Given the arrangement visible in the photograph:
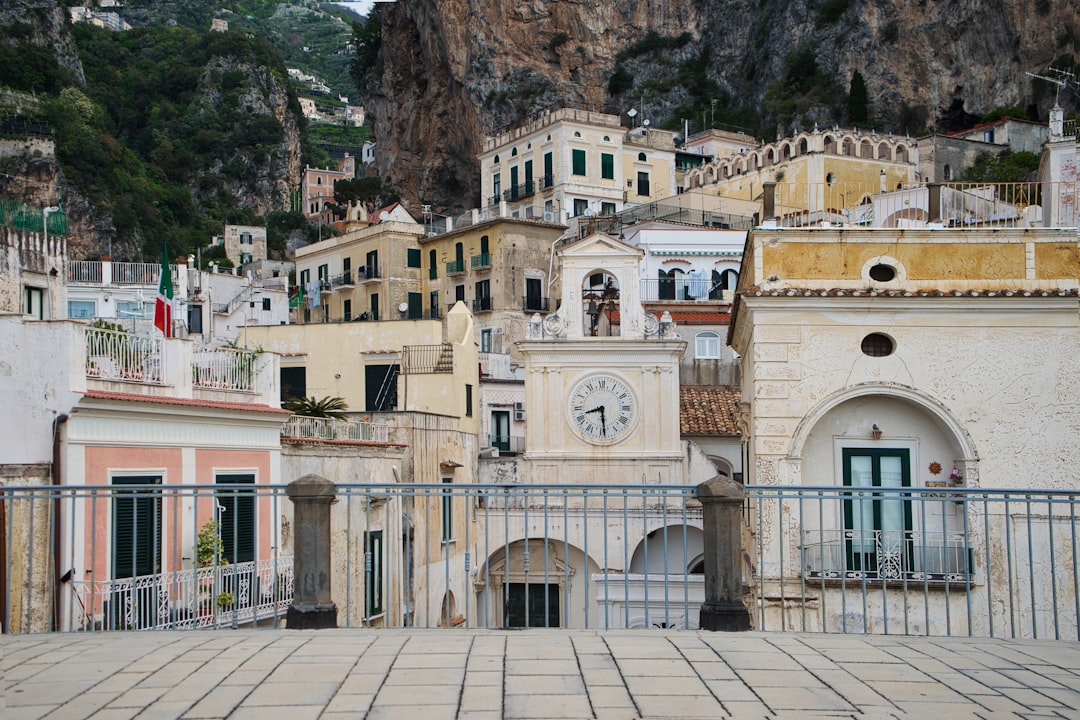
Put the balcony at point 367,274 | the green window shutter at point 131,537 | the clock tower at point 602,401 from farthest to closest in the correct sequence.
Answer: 1. the balcony at point 367,274
2. the clock tower at point 602,401
3. the green window shutter at point 131,537

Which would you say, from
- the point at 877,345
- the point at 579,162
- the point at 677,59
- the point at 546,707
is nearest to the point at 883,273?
the point at 877,345

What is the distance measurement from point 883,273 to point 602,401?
13.4 metres

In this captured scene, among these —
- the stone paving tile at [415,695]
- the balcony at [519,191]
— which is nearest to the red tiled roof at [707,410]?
the stone paving tile at [415,695]

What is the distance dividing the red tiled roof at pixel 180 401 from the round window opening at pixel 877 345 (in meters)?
9.80

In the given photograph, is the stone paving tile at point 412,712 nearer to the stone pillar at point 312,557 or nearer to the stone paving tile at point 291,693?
the stone paving tile at point 291,693

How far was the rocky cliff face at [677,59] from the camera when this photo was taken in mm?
73000

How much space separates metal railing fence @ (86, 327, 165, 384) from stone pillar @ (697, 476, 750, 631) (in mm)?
9491

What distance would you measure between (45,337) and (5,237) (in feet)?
33.5

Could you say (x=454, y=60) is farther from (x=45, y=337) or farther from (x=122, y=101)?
(x=45, y=337)

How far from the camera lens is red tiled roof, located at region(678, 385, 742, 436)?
34.5 meters

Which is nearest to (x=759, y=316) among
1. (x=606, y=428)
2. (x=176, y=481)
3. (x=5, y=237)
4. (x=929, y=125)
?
(x=176, y=481)

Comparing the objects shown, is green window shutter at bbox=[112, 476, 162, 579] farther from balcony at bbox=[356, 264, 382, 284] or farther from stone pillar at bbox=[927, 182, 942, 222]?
balcony at bbox=[356, 264, 382, 284]

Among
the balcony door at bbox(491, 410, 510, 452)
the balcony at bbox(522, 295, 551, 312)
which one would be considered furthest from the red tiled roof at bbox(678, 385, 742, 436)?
the balcony at bbox(522, 295, 551, 312)

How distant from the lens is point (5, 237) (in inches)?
1015
